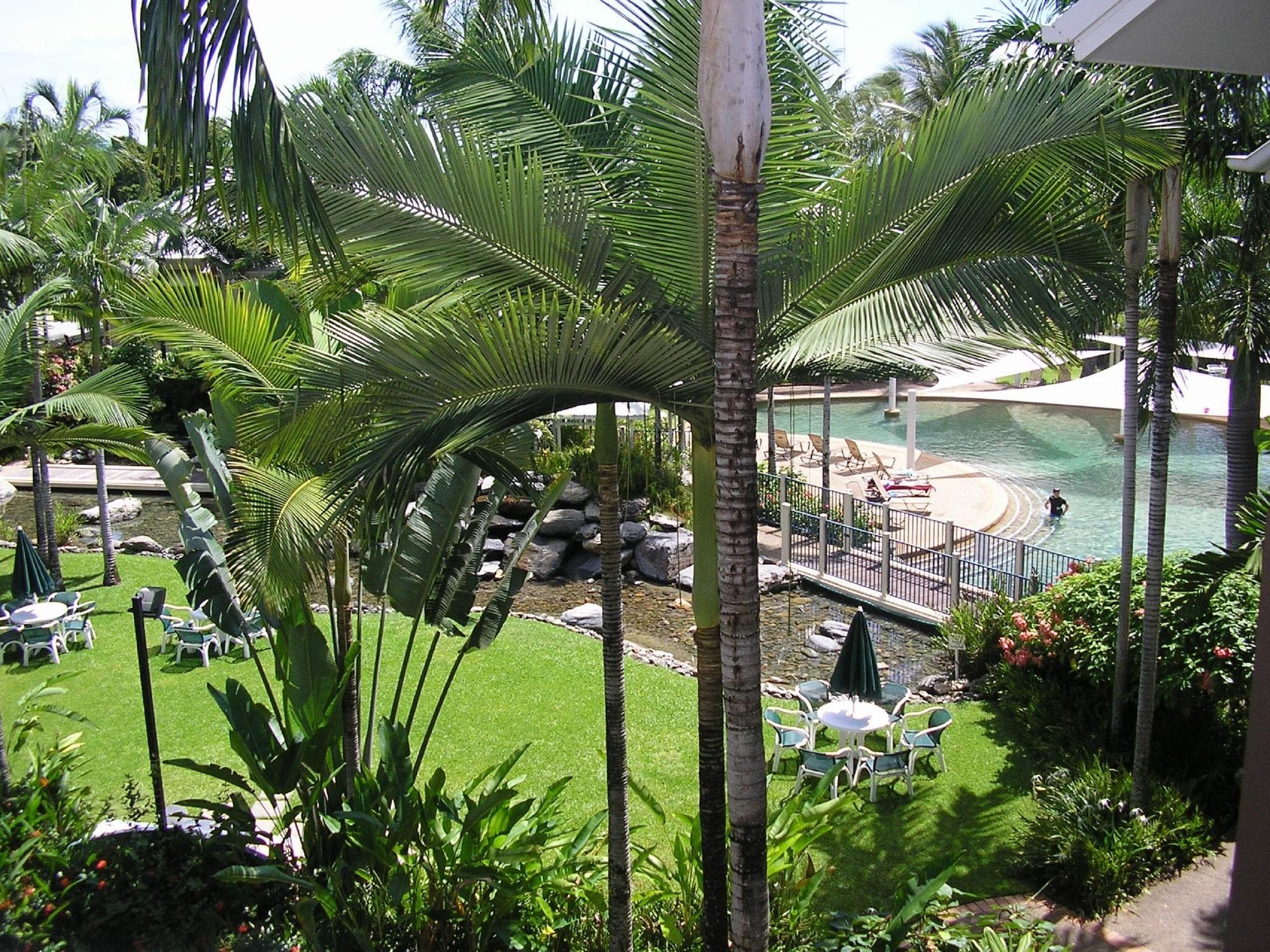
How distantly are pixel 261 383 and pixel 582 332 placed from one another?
3.83 meters

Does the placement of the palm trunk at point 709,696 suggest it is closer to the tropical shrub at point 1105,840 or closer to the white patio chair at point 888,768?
the tropical shrub at point 1105,840

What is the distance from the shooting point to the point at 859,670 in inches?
371

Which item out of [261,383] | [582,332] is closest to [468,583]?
[261,383]

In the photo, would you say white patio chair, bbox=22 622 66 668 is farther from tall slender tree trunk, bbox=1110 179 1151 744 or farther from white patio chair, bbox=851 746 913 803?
tall slender tree trunk, bbox=1110 179 1151 744

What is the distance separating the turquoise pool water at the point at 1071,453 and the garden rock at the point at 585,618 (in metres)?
6.18

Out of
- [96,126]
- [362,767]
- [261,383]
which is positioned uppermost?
[96,126]

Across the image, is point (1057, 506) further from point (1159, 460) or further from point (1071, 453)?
point (1159, 460)

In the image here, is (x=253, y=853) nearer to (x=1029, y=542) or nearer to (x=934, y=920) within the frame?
A: (x=934, y=920)

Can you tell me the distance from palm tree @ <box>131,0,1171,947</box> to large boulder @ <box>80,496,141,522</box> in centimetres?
1755

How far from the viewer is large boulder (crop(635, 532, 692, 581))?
16.8 meters

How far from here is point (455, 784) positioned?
9266mm

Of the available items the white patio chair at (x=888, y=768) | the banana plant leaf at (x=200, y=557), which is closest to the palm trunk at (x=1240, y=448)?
the white patio chair at (x=888, y=768)

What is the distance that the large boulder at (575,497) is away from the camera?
59.9 feet

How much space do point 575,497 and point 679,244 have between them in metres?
13.3
